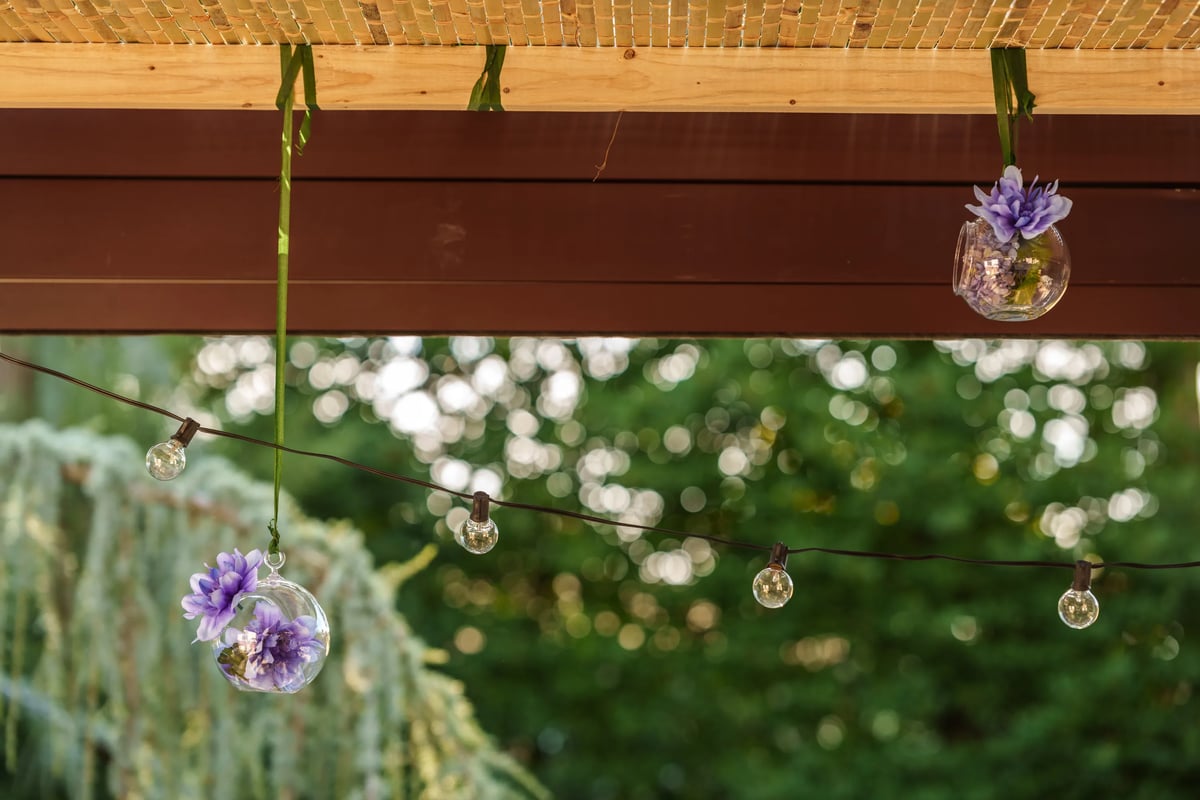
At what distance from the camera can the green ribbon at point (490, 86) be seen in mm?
1005

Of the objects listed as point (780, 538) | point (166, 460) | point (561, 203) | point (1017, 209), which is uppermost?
point (780, 538)

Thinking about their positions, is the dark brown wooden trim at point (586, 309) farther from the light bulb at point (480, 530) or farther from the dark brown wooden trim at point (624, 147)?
→ the light bulb at point (480, 530)

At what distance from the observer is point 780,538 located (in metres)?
4.59

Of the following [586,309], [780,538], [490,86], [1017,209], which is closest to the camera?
[1017,209]

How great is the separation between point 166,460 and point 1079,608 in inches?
26.7

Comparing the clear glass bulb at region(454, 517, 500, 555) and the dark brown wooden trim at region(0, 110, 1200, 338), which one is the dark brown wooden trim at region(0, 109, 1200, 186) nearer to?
the dark brown wooden trim at region(0, 110, 1200, 338)

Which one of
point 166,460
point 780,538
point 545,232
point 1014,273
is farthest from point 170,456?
point 780,538

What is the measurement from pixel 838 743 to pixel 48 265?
397cm

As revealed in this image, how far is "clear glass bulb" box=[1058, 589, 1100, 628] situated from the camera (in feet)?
3.14

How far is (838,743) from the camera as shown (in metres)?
4.58

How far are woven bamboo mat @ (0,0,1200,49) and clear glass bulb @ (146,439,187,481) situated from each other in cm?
33

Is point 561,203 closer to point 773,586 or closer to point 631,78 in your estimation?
point 631,78

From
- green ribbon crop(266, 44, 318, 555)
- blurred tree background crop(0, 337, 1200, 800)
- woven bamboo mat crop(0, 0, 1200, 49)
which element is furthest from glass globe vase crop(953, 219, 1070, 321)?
blurred tree background crop(0, 337, 1200, 800)

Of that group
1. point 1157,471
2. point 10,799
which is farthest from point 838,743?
point 10,799
